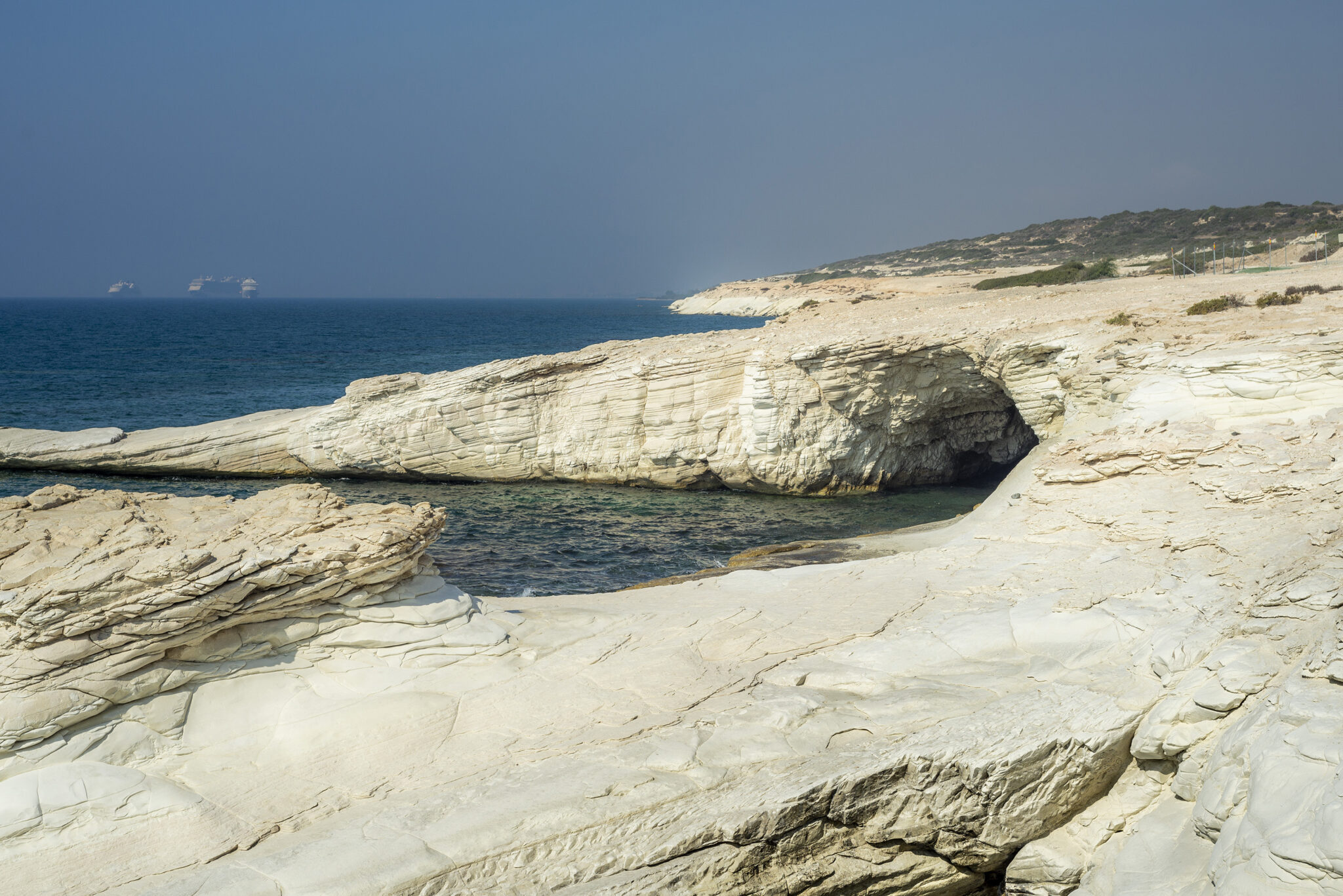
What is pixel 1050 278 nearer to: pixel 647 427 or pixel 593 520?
pixel 647 427

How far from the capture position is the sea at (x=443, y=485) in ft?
67.6

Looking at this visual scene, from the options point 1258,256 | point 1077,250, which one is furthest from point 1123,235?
point 1258,256

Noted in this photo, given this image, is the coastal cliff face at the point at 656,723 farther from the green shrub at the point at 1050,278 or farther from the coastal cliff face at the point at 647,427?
the green shrub at the point at 1050,278

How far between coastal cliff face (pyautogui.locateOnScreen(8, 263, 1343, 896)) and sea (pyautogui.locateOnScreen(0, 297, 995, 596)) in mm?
8184

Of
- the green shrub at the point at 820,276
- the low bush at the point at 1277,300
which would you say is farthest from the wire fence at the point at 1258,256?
the green shrub at the point at 820,276

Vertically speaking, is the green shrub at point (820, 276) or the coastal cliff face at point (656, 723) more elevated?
the green shrub at point (820, 276)

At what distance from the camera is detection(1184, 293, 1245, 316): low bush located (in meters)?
19.1

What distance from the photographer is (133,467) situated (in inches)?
1162

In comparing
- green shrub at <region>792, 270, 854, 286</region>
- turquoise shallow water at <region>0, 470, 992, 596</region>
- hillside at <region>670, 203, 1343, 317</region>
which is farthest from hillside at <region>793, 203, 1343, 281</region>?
turquoise shallow water at <region>0, 470, 992, 596</region>

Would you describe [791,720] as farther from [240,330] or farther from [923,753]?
[240,330]

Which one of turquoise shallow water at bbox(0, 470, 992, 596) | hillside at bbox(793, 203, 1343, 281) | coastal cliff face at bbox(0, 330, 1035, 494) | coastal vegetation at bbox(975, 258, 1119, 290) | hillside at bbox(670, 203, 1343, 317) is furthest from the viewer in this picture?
hillside at bbox(793, 203, 1343, 281)

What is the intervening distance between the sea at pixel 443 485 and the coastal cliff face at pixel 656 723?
322 inches

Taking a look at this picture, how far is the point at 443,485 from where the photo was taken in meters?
28.9

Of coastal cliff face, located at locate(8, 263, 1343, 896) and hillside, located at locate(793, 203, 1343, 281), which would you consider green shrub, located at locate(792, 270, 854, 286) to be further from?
coastal cliff face, located at locate(8, 263, 1343, 896)
